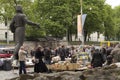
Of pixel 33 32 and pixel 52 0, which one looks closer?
pixel 33 32

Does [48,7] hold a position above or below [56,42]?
above

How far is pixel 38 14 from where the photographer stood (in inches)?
Result: 3041

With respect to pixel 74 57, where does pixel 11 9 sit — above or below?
above

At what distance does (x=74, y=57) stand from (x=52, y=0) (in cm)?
4607

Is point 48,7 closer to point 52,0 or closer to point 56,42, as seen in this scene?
point 52,0

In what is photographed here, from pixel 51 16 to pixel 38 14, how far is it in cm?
298

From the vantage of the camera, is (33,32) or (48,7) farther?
(48,7)

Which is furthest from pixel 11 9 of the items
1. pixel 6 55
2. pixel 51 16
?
pixel 6 55

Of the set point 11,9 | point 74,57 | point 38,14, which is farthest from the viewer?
point 38,14

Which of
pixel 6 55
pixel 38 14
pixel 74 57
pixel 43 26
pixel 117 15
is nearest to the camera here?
pixel 74 57

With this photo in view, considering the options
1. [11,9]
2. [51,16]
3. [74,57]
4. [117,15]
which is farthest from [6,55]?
[117,15]

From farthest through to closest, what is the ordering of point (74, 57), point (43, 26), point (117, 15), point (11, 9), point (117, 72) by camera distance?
1. point (117, 15)
2. point (43, 26)
3. point (11, 9)
4. point (74, 57)
5. point (117, 72)

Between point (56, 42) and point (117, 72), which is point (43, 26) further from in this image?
point (117, 72)

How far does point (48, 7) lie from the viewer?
76188mm
